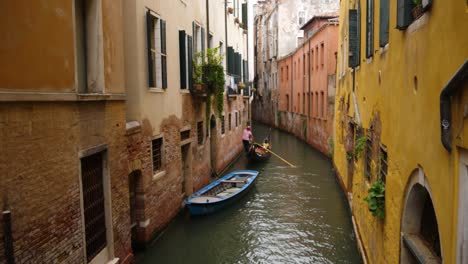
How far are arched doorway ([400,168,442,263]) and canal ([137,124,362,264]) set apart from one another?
4250 mm

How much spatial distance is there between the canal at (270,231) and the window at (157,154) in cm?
158

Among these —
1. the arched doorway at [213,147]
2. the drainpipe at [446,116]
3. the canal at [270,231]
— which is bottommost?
the canal at [270,231]

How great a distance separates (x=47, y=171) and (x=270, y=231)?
7340 millimetres

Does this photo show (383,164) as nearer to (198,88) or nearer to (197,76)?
(198,88)

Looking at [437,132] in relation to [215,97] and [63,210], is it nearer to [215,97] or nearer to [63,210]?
[63,210]

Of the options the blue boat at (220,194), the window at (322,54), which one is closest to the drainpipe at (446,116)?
the blue boat at (220,194)

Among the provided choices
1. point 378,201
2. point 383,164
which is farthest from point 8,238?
point 383,164

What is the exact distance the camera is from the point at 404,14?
5230 mm

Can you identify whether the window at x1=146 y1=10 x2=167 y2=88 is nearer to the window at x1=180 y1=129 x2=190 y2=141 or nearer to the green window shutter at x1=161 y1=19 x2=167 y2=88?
the green window shutter at x1=161 y1=19 x2=167 y2=88

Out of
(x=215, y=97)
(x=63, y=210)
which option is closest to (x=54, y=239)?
(x=63, y=210)

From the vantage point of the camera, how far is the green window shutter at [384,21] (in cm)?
664

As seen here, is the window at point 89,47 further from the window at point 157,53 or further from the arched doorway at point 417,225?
the arched doorway at point 417,225

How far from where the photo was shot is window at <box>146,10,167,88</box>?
9758 millimetres

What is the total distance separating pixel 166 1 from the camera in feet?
35.7
